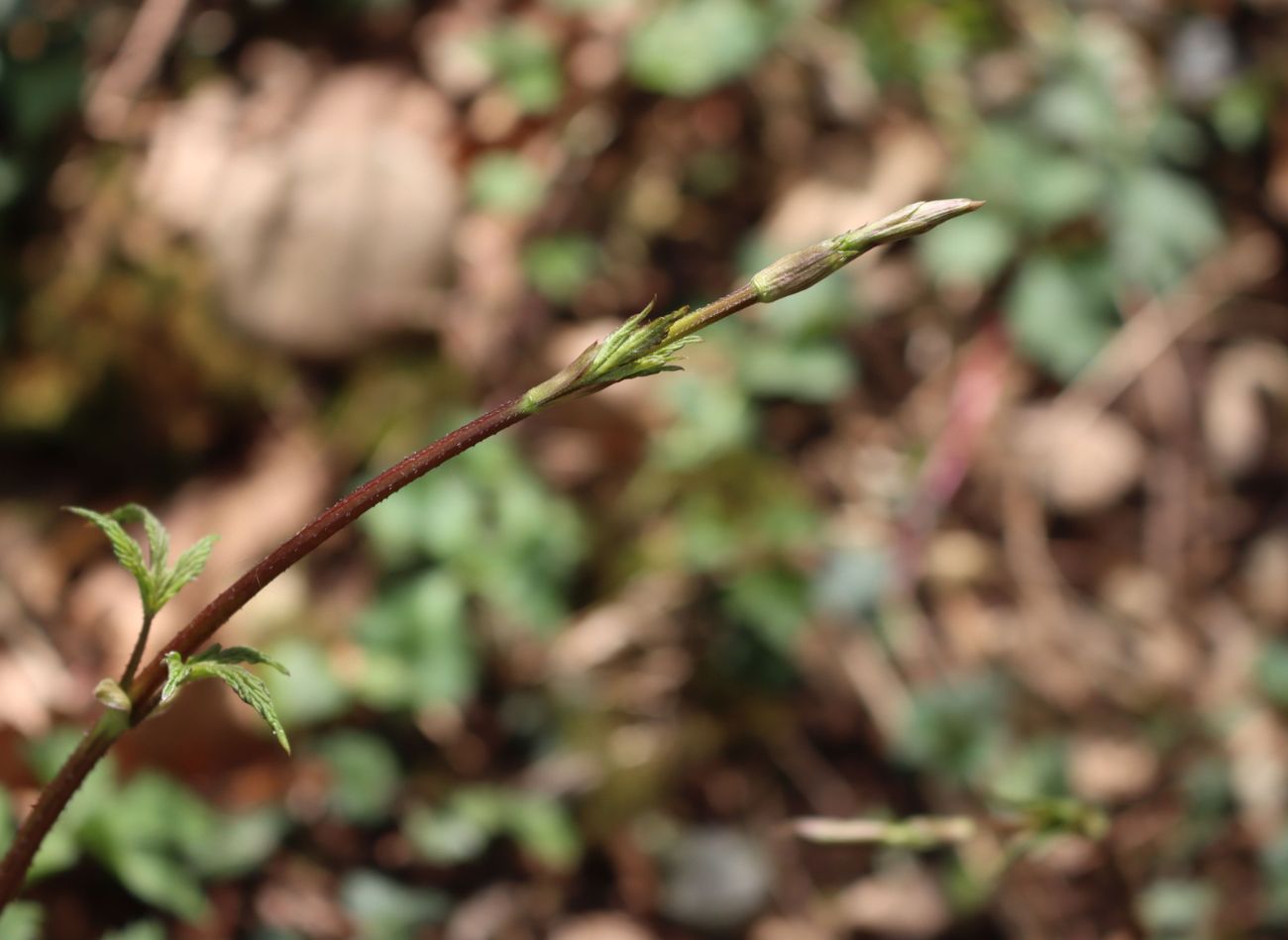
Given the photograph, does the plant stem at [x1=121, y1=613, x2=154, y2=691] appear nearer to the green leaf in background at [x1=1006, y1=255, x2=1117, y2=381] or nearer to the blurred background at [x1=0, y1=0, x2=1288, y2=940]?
the blurred background at [x1=0, y1=0, x2=1288, y2=940]

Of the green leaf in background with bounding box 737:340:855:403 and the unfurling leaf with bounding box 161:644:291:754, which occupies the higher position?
the unfurling leaf with bounding box 161:644:291:754

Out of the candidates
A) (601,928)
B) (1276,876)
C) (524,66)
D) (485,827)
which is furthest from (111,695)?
(1276,876)

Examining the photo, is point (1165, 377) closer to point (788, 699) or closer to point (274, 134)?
point (788, 699)

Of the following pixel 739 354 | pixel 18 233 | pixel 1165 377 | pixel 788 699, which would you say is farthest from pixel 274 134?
pixel 1165 377

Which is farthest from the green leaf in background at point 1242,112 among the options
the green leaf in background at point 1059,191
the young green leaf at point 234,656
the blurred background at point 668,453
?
the young green leaf at point 234,656

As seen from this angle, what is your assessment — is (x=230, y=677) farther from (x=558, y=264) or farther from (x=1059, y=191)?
(x=1059, y=191)

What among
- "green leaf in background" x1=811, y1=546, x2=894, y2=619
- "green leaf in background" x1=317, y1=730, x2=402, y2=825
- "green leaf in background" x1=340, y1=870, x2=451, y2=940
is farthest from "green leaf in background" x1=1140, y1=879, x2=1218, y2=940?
"green leaf in background" x1=317, y1=730, x2=402, y2=825

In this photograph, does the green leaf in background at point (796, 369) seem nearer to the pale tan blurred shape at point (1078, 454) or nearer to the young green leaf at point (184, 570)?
the pale tan blurred shape at point (1078, 454)
